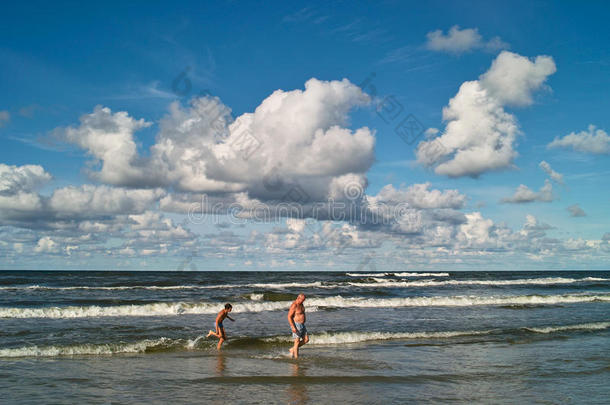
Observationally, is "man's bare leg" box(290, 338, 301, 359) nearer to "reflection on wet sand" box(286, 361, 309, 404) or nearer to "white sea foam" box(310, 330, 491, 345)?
"reflection on wet sand" box(286, 361, 309, 404)

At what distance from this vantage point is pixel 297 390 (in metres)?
9.91

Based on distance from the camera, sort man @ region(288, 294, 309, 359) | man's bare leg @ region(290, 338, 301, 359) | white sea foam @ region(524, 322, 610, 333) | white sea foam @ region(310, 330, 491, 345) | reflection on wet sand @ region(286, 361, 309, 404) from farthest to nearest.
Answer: white sea foam @ region(524, 322, 610, 333), white sea foam @ region(310, 330, 491, 345), man's bare leg @ region(290, 338, 301, 359), man @ region(288, 294, 309, 359), reflection on wet sand @ region(286, 361, 309, 404)

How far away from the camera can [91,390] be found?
389 inches

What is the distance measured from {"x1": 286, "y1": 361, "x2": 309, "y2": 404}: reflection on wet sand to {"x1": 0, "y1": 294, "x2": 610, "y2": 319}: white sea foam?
14.5 meters

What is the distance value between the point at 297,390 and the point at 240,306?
17843 millimetres

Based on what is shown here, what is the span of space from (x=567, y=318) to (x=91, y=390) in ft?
75.9

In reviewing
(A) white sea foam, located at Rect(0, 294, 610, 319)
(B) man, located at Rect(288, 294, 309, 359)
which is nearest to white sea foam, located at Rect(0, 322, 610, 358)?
(B) man, located at Rect(288, 294, 309, 359)

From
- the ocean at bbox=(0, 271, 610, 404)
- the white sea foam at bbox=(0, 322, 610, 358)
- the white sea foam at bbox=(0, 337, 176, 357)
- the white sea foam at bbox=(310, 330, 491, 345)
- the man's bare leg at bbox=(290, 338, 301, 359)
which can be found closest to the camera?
the ocean at bbox=(0, 271, 610, 404)

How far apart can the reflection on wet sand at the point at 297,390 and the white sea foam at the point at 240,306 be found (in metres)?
14.5

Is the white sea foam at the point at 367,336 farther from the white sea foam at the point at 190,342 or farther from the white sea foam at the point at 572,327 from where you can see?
the white sea foam at the point at 572,327

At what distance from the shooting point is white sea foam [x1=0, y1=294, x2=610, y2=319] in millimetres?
23531

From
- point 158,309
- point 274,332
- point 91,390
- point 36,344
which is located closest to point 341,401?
point 91,390

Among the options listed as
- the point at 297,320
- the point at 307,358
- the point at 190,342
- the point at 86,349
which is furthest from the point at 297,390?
the point at 86,349

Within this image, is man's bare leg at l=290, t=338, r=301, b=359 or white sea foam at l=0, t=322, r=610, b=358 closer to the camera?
man's bare leg at l=290, t=338, r=301, b=359
